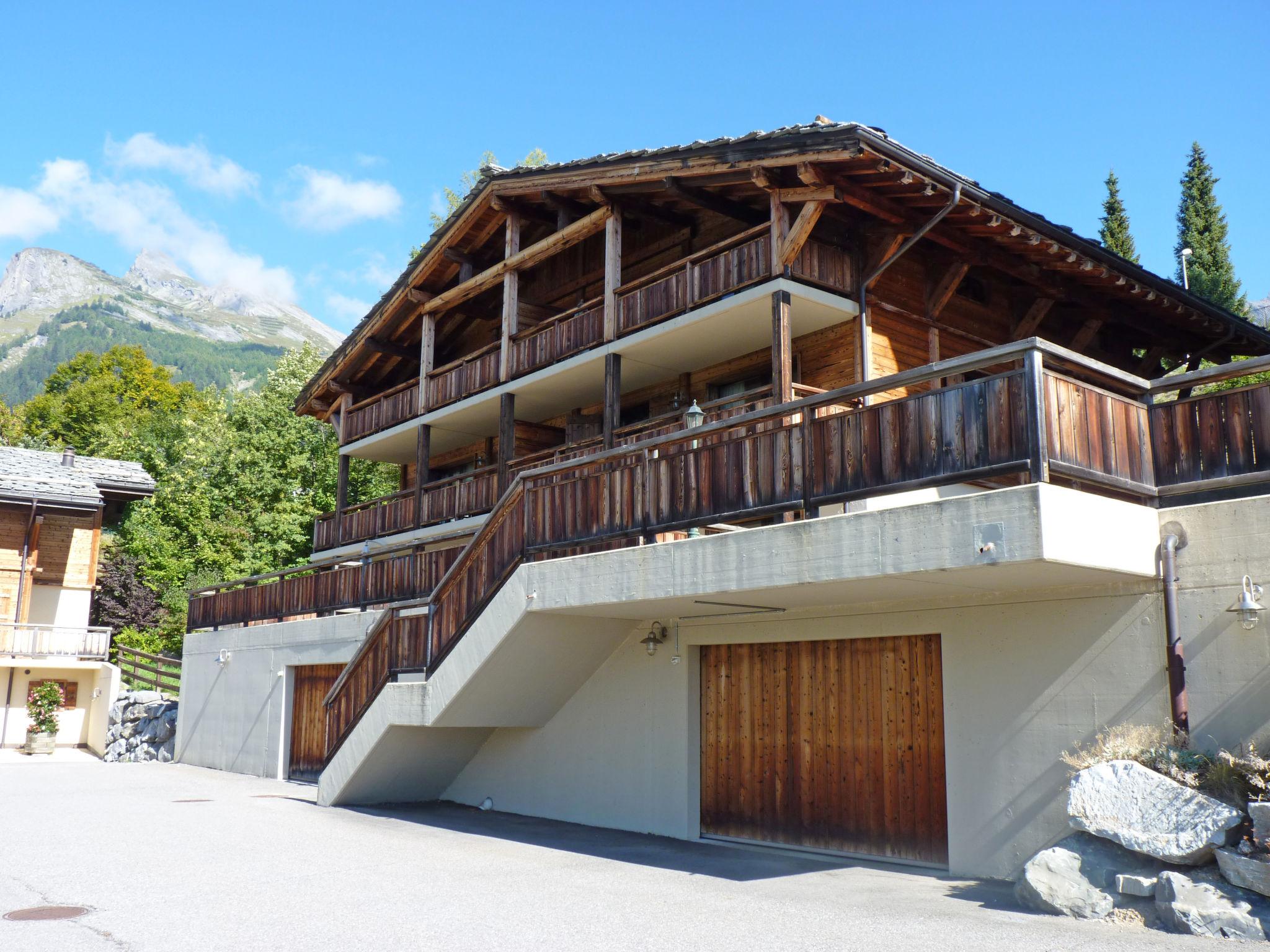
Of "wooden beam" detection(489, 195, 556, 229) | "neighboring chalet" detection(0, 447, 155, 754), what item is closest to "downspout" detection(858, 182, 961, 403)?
"wooden beam" detection(489, 195, 556, 229)

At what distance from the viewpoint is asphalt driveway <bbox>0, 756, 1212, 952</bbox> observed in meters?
7.11

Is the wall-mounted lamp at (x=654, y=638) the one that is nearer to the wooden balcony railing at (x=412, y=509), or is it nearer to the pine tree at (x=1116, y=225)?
the wooden balcony railing at (x=412, y=509)

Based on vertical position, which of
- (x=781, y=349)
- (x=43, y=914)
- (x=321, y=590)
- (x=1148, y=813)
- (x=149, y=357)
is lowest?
(x=43, y=914)

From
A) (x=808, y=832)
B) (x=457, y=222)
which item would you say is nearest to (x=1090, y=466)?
(x=808, y=832)

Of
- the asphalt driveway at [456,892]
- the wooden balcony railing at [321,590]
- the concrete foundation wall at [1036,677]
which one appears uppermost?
the wooden balcony railing at [321,590]

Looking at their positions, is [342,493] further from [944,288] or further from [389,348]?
[944,288]

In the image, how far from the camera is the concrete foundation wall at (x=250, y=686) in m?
18.7

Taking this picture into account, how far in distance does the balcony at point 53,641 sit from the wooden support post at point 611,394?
19.6 meters

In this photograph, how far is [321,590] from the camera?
1980 centimetres

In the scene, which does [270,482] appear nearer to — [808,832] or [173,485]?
[173,485]

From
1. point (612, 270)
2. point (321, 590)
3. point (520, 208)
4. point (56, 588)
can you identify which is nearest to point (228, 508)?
point (56, 588)

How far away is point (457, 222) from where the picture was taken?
66.9 ft

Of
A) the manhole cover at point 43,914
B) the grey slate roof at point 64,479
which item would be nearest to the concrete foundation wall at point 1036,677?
the manhole cover at point 43,914

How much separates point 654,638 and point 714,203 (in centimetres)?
650
